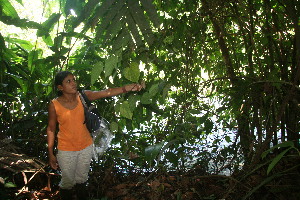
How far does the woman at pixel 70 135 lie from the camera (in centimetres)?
247

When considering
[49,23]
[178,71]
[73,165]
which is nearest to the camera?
[178,71]

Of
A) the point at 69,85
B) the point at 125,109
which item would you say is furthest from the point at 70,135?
the point at 125,109

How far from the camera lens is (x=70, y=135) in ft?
8.38

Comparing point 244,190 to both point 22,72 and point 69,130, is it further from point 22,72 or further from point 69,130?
point 22,72

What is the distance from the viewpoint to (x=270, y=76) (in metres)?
1.68

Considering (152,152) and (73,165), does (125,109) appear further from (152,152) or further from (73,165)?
(73,165)

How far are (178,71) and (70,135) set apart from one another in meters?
1.47

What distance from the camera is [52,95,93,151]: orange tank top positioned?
2.51 meters

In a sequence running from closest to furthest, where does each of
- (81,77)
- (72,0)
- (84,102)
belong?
(72,0)
(84,102)
(81,77)

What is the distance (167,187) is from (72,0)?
150 centimetres

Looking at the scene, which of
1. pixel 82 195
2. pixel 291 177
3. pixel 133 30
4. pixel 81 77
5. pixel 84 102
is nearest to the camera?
pixel 133 30

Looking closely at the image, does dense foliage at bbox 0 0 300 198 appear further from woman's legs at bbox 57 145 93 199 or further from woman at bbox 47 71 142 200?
woman's legs at bbox 57 145 93 199

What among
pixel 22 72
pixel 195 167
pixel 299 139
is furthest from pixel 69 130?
pixel 299 139

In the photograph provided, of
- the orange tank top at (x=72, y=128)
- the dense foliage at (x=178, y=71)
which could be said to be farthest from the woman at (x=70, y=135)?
the dense foliage at (x=178, y=71)
